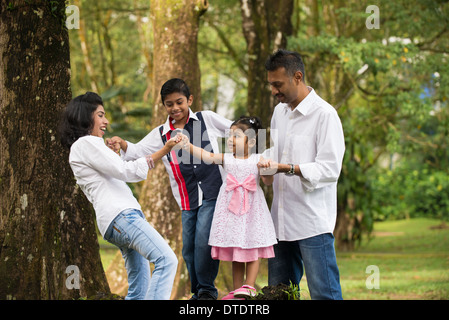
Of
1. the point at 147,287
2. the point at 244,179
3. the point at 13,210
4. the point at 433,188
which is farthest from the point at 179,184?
the point at 433,188

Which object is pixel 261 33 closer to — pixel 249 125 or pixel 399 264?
pixel 399 264

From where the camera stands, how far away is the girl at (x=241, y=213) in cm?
442

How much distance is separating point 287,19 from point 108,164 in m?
7.26

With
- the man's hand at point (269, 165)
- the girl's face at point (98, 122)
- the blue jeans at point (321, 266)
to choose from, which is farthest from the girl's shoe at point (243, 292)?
the girl's face at point (98, 122)

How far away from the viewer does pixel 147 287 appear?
4449 millimetres

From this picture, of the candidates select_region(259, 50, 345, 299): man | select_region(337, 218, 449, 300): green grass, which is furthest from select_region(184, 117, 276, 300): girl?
select_region(337, 218, 449, 300): green grass

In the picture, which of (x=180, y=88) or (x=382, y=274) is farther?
(x=382, y=274)

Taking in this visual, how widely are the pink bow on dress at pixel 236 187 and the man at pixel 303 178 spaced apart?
290 millimetres

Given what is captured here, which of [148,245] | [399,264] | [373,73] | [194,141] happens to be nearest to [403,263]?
[399,264]

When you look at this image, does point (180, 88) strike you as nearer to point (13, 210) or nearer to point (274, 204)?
point (274, 204)

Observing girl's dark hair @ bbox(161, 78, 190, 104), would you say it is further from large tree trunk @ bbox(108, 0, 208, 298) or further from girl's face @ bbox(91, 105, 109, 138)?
large tree trunk @ bbox(108, 0, 208, 298)

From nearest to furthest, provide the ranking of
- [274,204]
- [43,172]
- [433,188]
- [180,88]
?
[274,204] < [180,88] < [43,172] < [433,188]

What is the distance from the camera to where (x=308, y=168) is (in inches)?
154

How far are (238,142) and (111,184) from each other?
1116 mm
